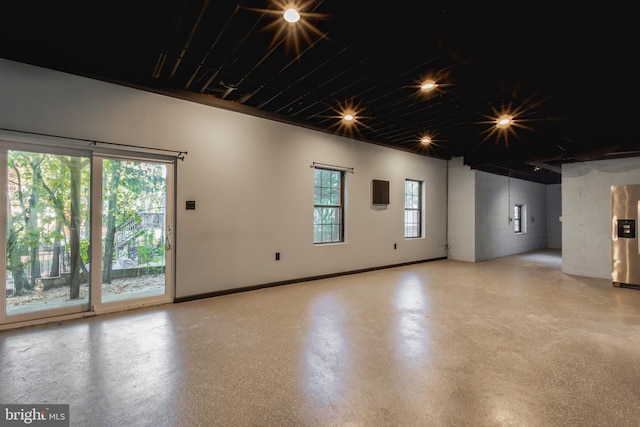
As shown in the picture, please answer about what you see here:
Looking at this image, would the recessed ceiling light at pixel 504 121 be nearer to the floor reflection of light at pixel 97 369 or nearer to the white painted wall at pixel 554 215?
the floor reflection of light at pixel 97 369

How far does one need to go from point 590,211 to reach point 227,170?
23.0ft

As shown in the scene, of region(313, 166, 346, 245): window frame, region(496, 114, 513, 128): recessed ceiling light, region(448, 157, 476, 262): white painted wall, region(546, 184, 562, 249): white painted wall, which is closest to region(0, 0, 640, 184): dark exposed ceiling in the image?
region(496, 114, 513, 128): recessed ceiling light

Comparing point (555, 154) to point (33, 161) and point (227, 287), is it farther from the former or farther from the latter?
point (33, 161)

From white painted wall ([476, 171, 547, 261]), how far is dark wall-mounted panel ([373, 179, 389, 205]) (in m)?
2.81

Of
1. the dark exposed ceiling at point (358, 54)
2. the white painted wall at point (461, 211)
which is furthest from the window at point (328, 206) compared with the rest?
the white painted wall at point (461, 211)

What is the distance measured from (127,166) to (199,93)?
1375 millimetres

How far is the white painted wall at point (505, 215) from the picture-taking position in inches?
Answer: 304

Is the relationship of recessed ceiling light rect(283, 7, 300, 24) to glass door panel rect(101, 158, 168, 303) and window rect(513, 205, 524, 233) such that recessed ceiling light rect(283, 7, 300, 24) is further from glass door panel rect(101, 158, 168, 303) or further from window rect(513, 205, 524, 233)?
window rect(513, 205, 524, 233)

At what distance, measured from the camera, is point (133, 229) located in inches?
148

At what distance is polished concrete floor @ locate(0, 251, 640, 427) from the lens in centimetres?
177

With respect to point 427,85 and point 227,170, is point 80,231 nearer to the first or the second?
point 227,170

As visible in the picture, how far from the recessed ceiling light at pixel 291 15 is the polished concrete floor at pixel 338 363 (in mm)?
2895

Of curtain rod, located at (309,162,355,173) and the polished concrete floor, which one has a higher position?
curtain rod, located at (309,162,355,173)

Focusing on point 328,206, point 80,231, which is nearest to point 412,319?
point 328,206
